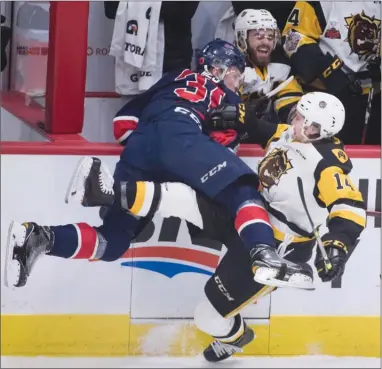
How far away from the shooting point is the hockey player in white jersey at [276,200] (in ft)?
10.1

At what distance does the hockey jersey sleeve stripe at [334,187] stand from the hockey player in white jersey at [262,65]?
614mm

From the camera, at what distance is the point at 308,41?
3.81m

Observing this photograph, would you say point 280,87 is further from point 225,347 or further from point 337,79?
point 225,347

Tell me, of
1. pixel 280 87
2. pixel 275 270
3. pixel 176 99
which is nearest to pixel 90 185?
pixel 176 99

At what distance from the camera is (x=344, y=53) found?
389 centimetres

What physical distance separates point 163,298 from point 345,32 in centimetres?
111

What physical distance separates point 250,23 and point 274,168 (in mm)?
672

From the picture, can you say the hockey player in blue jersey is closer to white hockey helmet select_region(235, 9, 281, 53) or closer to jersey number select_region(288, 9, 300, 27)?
white hockey helmet select_region(235, 9, 281, 53)

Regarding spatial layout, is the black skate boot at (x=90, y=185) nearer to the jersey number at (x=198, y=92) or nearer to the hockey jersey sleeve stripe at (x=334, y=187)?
the jersey number at (x=198, y=92)

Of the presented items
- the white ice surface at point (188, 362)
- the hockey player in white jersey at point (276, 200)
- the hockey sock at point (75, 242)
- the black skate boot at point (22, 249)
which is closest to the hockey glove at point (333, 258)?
Answer: the hockey player in white jersey at point (276, 200)

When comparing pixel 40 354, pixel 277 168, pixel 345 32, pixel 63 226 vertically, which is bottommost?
pixel 40 354

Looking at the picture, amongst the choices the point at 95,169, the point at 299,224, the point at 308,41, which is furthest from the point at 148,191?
the point at 308,41

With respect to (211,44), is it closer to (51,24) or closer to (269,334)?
(51,24)

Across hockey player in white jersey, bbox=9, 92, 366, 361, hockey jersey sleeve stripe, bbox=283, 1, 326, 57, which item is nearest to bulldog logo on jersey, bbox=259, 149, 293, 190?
hockey player in white jersey, bbox=9, 92, 366, 361
